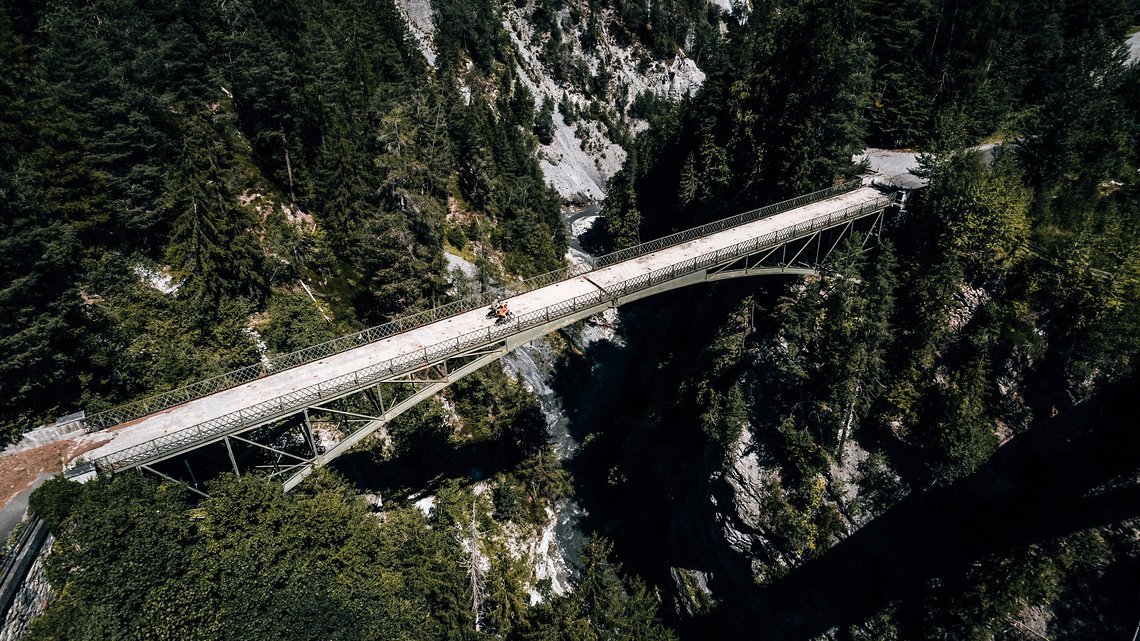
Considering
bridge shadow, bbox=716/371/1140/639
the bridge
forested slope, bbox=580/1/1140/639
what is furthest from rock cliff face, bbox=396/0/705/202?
bridge shadow, bbox=716/371/1140/639

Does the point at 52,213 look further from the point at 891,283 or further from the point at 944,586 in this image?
the point at 944,586

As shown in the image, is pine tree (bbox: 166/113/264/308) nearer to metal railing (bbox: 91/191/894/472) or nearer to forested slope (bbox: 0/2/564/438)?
forested slope (bbox: 0/2/564/438)

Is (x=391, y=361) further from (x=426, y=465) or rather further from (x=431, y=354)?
(x=426, y=465)

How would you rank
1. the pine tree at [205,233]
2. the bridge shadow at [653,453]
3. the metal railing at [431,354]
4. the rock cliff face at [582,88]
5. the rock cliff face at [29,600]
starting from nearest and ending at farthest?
the rock cliff face at [29,600] < the metal railing at [431,354] < the pine tree at [205,233] < the bridge shadow at [653,453] < the rock cliff face at [582,88]

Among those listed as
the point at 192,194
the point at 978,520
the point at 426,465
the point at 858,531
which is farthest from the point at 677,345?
the point at 192,194

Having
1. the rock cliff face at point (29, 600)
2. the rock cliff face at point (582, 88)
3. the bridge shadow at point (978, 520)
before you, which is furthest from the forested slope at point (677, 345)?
the rock cliff face at point (582, 88)

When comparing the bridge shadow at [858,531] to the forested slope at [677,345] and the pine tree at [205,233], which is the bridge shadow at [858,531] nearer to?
the forested slope at [677,345]
